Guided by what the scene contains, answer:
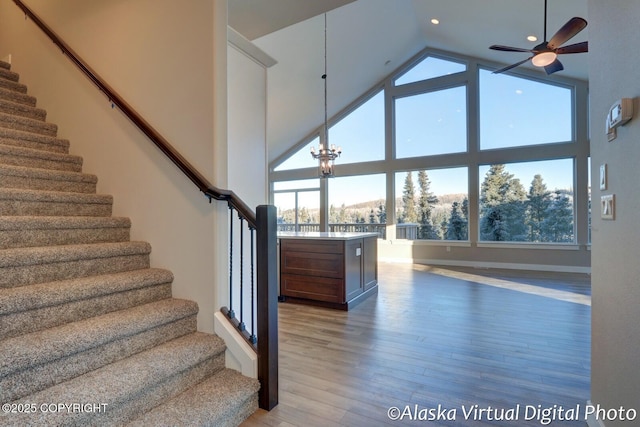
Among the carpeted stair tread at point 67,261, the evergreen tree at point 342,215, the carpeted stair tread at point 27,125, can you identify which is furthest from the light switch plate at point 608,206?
the evergreen tree at point 342,215

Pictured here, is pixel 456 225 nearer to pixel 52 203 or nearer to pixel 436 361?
pixel 436 361

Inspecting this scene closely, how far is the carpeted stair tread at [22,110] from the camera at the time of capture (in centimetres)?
280

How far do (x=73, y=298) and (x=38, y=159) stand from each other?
4.96ft

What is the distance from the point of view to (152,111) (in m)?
2.36

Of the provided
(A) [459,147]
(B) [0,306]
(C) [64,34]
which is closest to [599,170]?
(B) [0,306]

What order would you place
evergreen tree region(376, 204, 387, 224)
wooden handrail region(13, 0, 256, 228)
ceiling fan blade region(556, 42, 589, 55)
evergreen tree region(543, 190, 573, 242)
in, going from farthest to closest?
evergreen tree region(376, 204, 387, 224)
evergreen tree region(543, 190, 573, 242)
ceiling fan blade region(556, 42, 589, 55)
wooden handrail region(13, 0, 256, 228)

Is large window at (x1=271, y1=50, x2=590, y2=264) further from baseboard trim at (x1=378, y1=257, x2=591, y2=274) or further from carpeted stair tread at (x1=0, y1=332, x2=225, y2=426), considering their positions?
carpeted stair tread at (x1=0, y1=332, x2=225, y2=426)

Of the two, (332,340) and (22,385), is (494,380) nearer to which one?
(332,340)

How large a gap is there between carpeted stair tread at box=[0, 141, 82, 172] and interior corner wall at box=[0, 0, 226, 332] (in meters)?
0.12

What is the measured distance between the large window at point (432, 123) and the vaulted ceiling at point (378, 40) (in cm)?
96

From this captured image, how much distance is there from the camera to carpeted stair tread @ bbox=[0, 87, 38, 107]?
2.95 meters

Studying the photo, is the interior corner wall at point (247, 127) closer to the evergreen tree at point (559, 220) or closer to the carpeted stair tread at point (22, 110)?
the carpeted stair tread at point (22, 110)

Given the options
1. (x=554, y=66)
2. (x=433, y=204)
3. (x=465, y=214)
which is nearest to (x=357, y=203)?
(x=433, y=204)

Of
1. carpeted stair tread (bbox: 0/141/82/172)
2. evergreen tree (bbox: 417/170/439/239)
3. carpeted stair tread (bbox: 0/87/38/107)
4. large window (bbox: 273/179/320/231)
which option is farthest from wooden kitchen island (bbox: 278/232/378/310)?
large window (bbox: 273/179/320/231)
